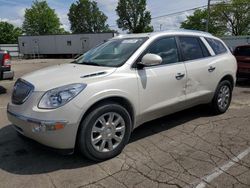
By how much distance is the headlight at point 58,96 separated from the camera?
328cm

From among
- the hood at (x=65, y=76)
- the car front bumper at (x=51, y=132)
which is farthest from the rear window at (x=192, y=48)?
the car front bumper at (x=51, y=132)

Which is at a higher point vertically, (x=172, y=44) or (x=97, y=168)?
(x=172, y=44)

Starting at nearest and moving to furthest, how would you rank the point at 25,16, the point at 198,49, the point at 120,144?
the point at 120,144 → the point at 198,49 → the point at 25,16

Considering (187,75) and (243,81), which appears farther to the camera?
(243,81)

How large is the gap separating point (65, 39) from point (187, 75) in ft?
112

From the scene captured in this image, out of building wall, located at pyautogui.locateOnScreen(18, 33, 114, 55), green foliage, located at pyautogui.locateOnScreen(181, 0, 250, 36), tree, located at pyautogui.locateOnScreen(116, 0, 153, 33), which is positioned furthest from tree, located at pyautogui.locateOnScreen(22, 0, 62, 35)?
green foliage, located at pyautogui.locateOnScreen(181, 0, 250, 36)

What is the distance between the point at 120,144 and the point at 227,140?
1.75m

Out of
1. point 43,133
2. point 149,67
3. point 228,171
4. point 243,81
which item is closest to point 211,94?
point 149,67

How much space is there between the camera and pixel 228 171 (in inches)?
132

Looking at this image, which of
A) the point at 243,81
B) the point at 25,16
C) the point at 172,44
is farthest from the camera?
the point at 25,16

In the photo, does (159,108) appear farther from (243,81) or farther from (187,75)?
(243,81)

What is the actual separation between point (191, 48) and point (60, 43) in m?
34.3

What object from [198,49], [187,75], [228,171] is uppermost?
[198,49]

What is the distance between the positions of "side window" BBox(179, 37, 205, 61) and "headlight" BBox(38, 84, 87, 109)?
2.20 m
